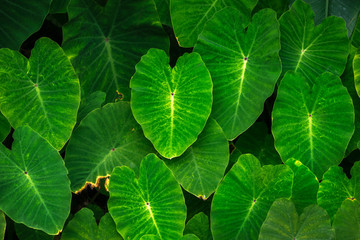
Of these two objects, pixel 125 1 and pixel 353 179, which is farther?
pixel 125 1

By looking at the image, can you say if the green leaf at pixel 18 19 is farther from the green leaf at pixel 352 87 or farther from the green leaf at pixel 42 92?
the green leaf at pixel 352 87

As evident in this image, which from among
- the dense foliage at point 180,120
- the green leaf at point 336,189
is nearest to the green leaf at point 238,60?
the dense foliage at point 180,120

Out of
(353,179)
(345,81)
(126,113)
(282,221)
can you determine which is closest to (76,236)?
(126,113)

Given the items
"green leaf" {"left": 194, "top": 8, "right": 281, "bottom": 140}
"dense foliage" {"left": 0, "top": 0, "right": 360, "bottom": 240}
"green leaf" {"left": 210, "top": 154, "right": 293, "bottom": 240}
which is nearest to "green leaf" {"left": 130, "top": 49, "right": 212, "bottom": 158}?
"dense foliage" {"left": 0, "top": 0, "right": 360, "bottom": 240}

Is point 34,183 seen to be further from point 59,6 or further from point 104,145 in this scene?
point 59,6

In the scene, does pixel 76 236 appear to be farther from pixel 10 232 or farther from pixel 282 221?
pixel 282 221

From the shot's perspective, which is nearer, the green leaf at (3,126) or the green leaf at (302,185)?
the green leaf at (302,185)

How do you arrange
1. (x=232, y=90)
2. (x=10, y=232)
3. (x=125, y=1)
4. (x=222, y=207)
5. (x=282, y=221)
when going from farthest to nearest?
(x=10, y=232) → (x=125, y=1) → (x=232, y=90) → (x=222, y=207) → (x=282, y=221)
